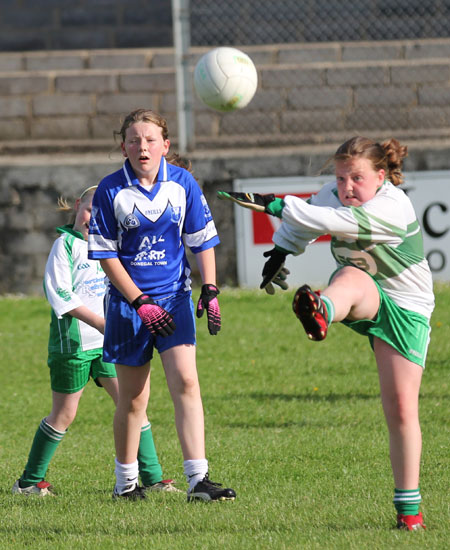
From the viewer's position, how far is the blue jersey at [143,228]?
4496mm

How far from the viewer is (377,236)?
3881 mm

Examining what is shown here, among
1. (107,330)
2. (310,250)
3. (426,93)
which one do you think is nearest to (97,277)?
(107,330)

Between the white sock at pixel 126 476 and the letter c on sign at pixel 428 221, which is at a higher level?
the letter c on sign at pixel 428 221

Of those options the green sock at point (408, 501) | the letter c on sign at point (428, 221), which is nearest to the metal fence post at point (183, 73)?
the letter c on sign at point (428, 221)

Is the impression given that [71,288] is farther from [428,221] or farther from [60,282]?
[428,221]

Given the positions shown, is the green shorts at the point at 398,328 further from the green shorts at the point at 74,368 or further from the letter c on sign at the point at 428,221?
the letter c on sign at the point at 428,221

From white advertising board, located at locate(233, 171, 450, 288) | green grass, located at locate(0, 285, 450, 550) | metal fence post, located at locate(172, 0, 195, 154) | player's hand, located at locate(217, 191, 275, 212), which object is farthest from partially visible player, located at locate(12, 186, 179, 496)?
metal fence post, located at locate(172, 0, 195, 154)

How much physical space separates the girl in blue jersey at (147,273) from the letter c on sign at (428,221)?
Result: 7.32 m

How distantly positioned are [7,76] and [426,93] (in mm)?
6179

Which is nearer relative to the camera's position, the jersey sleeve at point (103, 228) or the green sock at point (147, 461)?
the jersey sleeve at point (103, 228)

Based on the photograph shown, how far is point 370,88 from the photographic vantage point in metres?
13.4

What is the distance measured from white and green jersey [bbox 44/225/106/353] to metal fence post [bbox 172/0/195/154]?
6.76 meters

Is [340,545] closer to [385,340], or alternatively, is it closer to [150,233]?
[385,340]

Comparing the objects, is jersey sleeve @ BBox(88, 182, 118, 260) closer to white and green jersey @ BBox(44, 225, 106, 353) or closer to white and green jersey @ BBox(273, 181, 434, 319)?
white and green jersey @ BBox(44, 225, 106, 353)
